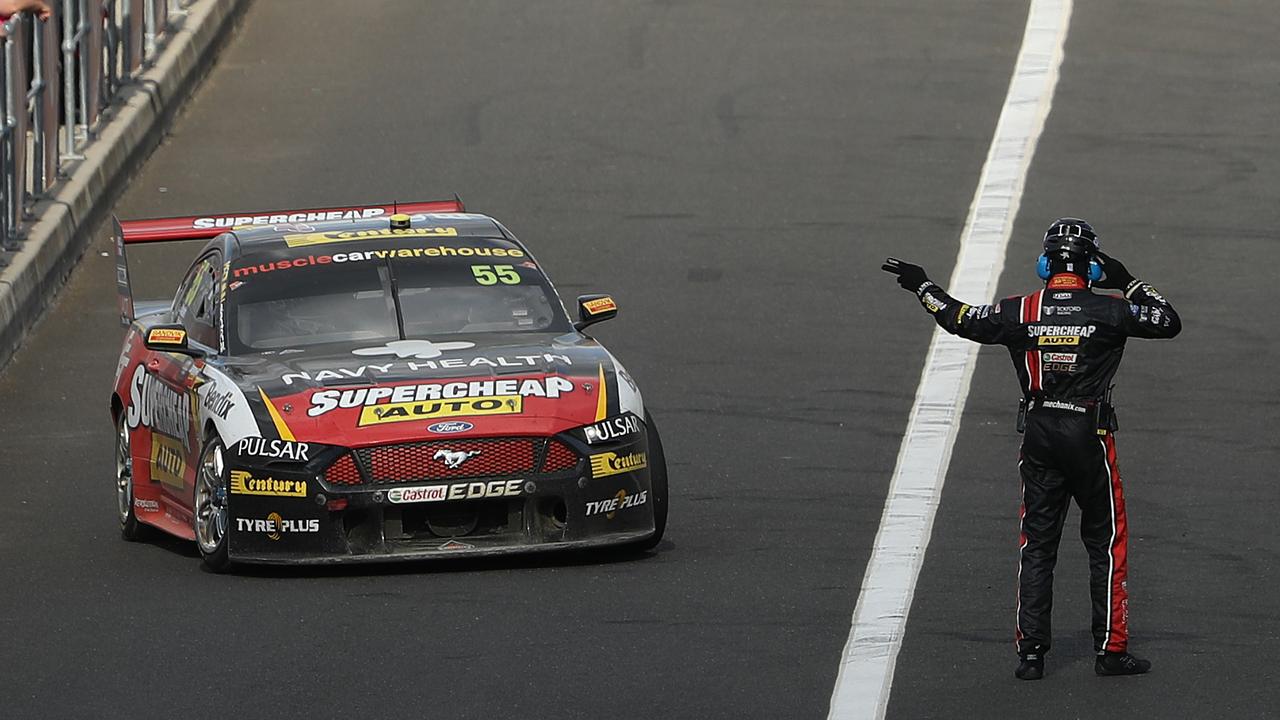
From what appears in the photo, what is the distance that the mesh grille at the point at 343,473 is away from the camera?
11.1 metres

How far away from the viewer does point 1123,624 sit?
9406 mm

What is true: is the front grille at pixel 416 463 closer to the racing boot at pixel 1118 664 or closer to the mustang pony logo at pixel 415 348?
the mustang pony logo at pixel 415 348

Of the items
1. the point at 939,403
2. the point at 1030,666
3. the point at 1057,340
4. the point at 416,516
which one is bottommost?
the point at 939,403

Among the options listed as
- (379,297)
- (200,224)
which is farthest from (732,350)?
(379,297)

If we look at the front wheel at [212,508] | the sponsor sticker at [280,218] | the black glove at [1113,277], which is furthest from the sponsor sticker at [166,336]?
the black glove at [1113,277]

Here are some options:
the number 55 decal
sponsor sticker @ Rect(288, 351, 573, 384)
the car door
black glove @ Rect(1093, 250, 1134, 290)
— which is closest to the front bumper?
sponsor sticker @ Rect(288, 351, 573, 384)

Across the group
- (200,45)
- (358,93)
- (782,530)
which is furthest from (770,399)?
(200,45)

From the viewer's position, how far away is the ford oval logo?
36.6 ft

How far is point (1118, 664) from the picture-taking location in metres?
9.37

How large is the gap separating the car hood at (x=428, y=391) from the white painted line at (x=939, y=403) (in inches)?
60.5

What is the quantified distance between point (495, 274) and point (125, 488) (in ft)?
7.12

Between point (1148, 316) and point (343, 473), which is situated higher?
point (1148, 316)

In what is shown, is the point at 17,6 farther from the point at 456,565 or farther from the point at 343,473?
the point at 456,565

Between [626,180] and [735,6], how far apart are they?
519 cm
